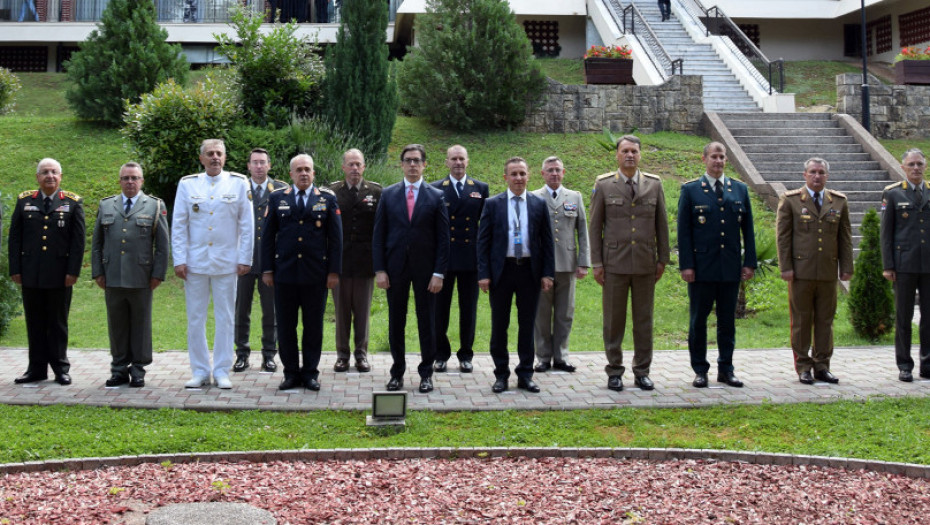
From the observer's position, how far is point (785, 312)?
1238 cm

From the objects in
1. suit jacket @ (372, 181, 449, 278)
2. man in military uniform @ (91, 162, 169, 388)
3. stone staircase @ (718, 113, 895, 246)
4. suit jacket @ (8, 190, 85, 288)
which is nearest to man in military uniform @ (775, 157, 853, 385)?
suit jacket @ (372, 181, 449, 278)

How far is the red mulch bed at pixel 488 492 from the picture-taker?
4.73 m

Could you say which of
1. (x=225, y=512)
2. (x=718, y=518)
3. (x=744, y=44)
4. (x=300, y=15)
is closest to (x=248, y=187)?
(x=225, y=512)

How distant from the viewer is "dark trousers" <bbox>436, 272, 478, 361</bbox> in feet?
28.0

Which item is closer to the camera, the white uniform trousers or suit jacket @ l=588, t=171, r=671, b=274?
the white uniform trousers

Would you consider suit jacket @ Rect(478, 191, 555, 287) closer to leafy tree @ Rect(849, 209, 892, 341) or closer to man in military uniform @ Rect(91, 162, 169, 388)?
man in military uniform @ Rect(91, 162, 169, 388)

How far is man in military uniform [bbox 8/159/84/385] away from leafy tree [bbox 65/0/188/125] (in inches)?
449

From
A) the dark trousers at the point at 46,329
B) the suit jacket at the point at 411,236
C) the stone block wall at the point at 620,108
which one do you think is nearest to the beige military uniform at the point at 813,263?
the suit jacket at the point at 411,236

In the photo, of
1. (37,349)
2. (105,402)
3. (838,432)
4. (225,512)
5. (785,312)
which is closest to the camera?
(225,512)

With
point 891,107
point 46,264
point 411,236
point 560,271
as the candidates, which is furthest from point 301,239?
point 891,107

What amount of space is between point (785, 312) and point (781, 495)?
777 centimetres

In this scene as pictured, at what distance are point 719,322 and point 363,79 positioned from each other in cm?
1010

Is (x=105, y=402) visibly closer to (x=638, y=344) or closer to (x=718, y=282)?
(x=638, y=344)

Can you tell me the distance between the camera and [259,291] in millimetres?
8875
